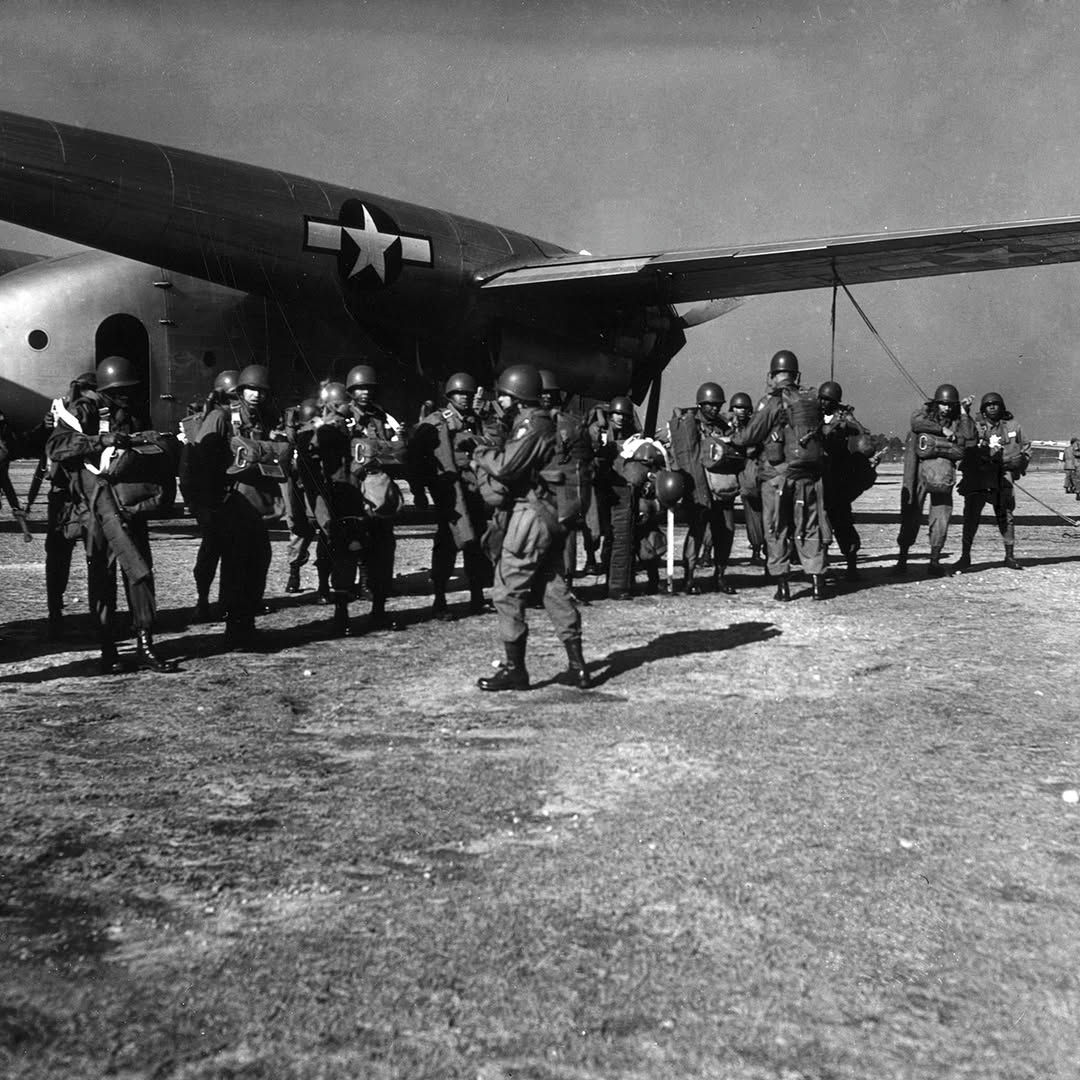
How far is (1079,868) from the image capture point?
12.8 feet

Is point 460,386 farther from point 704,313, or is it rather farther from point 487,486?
point 704,313

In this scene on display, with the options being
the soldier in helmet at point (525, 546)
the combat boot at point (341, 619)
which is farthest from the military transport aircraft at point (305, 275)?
the soldier in helmet at point (525, 546)

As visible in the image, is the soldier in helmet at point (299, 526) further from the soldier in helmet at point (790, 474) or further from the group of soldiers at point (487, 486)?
the soldier in helmet at point (790, 474)

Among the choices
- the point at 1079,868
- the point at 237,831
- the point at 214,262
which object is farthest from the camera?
the point at 214,262

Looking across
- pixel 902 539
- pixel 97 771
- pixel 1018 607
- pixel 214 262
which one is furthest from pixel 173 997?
pixel 214 262

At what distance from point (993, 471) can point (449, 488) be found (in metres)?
6.50

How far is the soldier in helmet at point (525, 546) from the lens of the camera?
6438 millimetres

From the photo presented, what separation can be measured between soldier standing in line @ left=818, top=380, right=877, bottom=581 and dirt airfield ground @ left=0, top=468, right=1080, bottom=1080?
4.18m

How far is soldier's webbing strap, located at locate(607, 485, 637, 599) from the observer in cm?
1048

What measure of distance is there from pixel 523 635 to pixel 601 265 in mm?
11290

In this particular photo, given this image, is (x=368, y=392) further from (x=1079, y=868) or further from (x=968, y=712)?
(x=1079, y=868)

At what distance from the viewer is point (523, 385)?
6863mm

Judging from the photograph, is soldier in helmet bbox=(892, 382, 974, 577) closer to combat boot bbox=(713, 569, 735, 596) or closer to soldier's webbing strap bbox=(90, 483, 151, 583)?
combat boot bbox=(713, 569, 735, 596)

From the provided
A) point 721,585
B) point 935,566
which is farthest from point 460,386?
point 935,566
